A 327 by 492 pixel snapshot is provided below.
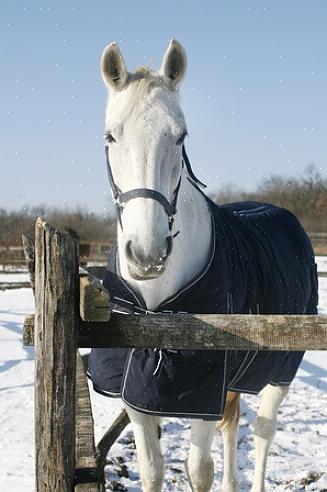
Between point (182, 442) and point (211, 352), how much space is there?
1869 millimetres

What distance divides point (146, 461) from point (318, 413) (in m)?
2.51

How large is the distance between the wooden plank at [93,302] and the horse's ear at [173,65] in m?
1.32

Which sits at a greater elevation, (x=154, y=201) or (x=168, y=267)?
(x=154, y=201)

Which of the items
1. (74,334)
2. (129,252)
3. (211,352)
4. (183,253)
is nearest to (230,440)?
(211,352)

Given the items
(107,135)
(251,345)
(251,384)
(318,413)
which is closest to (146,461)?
(251,384)

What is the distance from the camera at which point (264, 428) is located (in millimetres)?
3557

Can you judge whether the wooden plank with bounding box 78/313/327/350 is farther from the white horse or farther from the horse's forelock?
the horse's forelock

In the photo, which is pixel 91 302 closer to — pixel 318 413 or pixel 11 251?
pixel 318 413

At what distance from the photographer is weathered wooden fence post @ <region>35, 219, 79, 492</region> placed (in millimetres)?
1481

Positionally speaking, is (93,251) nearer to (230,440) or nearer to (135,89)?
(230,440)

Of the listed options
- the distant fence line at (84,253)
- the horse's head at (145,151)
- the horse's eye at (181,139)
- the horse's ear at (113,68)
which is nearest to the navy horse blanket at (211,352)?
the horse's head at (145,151)

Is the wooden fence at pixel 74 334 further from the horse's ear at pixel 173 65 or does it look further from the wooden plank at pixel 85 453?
the horse's ear at pixel 173 65

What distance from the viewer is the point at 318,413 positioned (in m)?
4.73

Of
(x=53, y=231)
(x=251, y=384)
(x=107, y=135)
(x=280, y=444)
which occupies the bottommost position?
(x=280, y=444)
